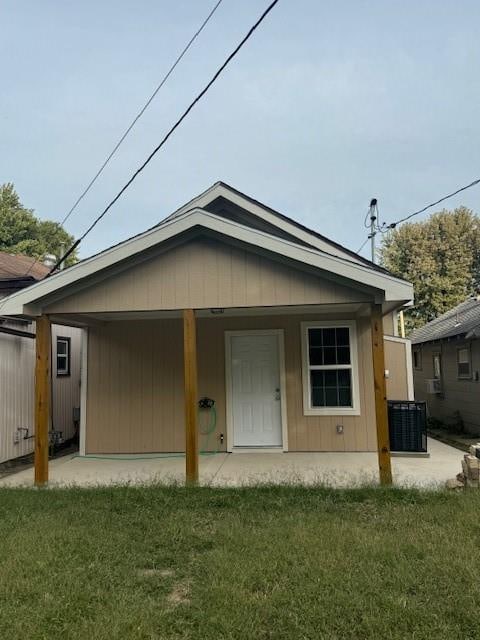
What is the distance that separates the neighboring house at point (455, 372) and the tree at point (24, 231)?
803 inches

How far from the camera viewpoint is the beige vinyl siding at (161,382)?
7.88 m

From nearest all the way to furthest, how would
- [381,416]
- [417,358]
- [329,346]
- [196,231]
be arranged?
[381,416] → [196,231] → [329,346] → [417,358]

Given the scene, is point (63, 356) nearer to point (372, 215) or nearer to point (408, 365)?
point (408, 365)

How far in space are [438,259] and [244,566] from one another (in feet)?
81.0

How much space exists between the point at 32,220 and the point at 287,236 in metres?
24.9

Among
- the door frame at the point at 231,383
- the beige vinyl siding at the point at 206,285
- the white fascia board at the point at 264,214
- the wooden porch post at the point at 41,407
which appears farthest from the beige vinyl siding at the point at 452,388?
the wooden porch post at the point at 41,407

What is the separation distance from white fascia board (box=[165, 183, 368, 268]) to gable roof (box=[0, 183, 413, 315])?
6.35 feet

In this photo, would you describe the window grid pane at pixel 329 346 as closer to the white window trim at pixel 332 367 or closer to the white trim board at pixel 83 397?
the white window trim at pixel 332 367

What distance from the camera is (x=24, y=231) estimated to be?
27.9m

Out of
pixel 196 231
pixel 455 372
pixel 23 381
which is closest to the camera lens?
pixel 196 231

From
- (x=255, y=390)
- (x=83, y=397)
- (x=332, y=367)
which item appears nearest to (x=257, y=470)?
(x=255, y=390)

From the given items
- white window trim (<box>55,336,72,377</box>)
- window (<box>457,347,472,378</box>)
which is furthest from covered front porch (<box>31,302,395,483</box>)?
window (<box>457,347,472,378</box>)

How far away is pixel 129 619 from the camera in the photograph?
2818mm

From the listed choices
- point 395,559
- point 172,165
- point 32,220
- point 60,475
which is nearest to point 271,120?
point 172,165
